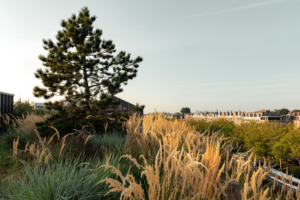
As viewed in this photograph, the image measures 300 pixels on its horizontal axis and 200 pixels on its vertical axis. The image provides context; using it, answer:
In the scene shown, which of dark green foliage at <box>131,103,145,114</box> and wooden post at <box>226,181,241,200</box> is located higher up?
dark green foliage at <box>131,103,145,114</box>

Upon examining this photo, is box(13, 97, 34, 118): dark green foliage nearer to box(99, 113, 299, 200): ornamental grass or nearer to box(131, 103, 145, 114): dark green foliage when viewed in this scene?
box(131, 103, 145, 114): dark green foliage

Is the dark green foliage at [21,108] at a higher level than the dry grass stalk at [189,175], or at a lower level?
higher

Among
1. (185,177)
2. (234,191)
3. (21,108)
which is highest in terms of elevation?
(21,108)

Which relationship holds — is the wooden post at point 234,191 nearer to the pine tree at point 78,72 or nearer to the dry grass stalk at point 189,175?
the dry grass stalk at point 189,175

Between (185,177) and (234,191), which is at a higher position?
(185,177)

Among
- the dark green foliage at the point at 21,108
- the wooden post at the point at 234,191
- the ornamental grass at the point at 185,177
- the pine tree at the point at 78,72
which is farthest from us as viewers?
the dark green foliage at the point at 21,108

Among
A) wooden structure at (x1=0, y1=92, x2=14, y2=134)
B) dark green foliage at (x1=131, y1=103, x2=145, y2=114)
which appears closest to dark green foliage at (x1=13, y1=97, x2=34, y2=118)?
wooden structure at (x1=0, y1=92, x2=14, y2=134)

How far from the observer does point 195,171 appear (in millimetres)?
1680

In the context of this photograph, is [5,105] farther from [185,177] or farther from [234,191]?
[234,191]

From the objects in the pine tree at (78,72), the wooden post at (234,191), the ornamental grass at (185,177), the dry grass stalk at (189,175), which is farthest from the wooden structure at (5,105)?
the wooden post at (234,191)

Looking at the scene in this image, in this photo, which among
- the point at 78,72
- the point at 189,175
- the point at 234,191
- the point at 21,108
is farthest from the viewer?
the point at 21,108

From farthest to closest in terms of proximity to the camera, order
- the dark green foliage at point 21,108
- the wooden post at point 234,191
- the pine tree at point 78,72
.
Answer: the dark green foliage at point 21,108 → the pine tree at point 78,72 → the wooden post at point 234,191

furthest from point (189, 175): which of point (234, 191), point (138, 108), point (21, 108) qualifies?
point (21, 108)

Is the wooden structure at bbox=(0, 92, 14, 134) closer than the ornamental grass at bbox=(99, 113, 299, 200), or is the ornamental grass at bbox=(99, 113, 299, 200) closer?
the ornamental grass at bbox=(99, 113, 299, 200)
